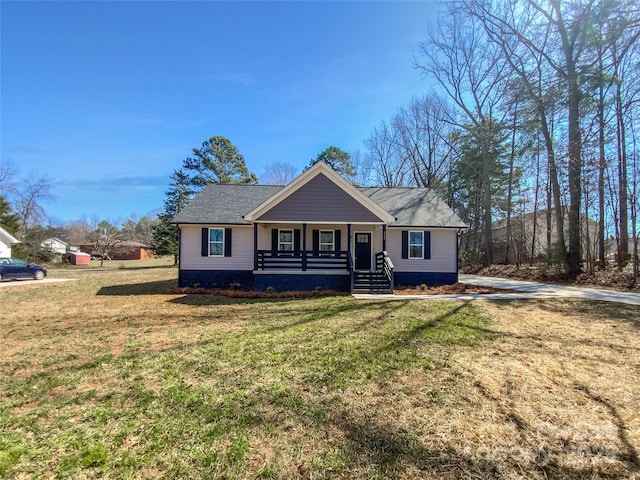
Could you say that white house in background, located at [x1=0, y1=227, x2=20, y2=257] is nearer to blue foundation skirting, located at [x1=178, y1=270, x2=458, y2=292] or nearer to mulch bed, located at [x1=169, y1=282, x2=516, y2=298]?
blue foundation skirting, located at [x1=178, y1=270, x2=458, y2=292]

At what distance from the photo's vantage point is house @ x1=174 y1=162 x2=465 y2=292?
1362cm

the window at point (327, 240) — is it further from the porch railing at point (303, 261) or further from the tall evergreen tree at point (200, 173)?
the tall evergreen tree at point (200, 173)

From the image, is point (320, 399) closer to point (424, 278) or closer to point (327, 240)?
point (327, 240)

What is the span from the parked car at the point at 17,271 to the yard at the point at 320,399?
47.0 feet

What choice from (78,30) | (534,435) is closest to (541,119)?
(534,435)

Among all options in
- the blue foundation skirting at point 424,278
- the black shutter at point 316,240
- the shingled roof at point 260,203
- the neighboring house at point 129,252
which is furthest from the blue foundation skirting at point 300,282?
the neighboring house at point 129,252

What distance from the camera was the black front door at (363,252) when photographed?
1570cm

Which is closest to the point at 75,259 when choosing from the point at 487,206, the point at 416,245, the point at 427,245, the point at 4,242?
the point at 4,242

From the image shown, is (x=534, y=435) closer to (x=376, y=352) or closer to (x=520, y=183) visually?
(x=376, y=352)

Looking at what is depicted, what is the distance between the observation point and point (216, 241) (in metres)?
14.9

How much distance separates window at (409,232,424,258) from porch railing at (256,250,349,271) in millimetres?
3603

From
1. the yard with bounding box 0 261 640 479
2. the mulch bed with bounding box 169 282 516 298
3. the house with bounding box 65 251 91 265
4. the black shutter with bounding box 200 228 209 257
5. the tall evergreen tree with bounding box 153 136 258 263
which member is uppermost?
the tall evergreen tree with bounding box 153 136 258 263

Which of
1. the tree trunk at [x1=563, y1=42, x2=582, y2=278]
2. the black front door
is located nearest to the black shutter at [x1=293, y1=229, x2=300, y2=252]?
the black front door

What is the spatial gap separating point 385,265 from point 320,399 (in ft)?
33.7
